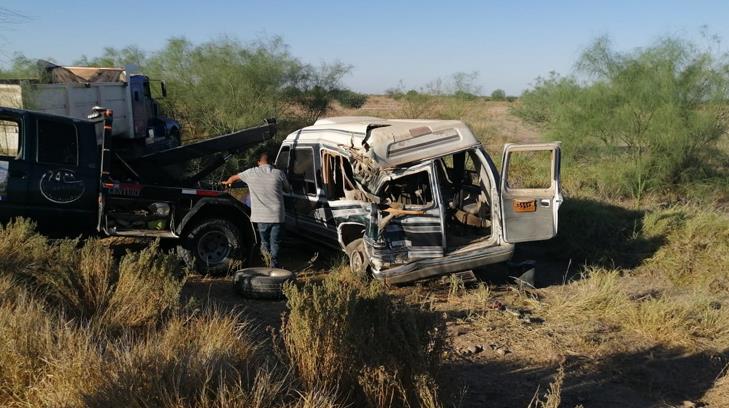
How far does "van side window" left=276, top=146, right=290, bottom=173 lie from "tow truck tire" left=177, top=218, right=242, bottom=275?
1626 mm

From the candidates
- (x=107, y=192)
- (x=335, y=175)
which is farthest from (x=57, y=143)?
(x=335, y=175)

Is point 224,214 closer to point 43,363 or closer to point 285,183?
point 285,183

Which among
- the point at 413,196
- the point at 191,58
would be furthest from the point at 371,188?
the point at 191,58

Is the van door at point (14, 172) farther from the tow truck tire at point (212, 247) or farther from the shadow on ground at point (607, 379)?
the shadow on ground at point (607, 379)

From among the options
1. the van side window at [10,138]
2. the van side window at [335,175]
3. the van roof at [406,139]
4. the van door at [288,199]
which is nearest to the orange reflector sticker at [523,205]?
the van roof at [406,139]

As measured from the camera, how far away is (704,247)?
9.88 metres

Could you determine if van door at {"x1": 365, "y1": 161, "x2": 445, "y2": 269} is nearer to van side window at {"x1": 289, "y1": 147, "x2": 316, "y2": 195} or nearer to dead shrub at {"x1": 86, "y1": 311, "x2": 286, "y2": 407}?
van side window at {"x1": 289, "y1": 147, "x2": 316, "y2": 195}

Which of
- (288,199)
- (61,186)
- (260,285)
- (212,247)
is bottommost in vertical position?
(260,285)

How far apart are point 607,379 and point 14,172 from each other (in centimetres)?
664

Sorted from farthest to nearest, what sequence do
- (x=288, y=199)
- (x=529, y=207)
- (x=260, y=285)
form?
(x=288, y=199)
(x=529, y=207)
(x=260, y=285)

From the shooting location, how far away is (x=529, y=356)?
19.7 ft

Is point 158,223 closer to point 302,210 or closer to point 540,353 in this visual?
point 302,210

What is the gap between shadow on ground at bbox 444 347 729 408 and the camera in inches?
200

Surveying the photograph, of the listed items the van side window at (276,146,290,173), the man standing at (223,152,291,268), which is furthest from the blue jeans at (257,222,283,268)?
the van side window at (276,146,290,173)
